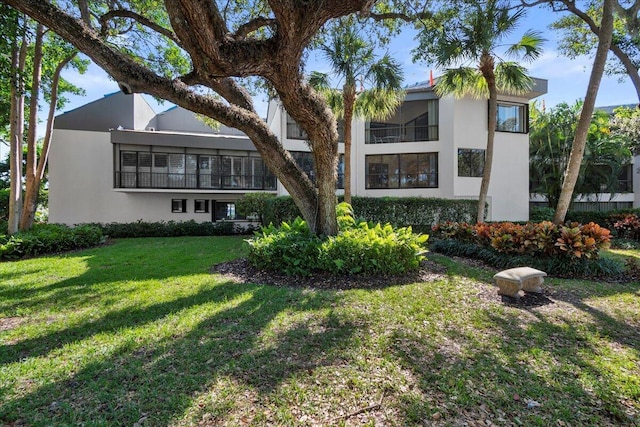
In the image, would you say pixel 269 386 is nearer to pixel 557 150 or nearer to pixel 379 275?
pixel 379 275

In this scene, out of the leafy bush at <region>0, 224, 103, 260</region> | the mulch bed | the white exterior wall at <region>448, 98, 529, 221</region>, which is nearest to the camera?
the mulch bed

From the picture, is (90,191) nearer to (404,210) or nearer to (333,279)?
(404,210)

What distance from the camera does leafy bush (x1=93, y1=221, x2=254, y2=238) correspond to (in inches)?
664

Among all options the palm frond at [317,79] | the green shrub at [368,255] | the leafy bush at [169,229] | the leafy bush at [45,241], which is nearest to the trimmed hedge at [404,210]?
the palm frond at [317,79]

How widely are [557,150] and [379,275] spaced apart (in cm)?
1774

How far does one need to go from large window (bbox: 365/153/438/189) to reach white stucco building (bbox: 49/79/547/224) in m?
0.06

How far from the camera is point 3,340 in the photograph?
3977mm

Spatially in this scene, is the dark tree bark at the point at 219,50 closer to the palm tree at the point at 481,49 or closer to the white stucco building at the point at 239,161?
the palm tree at the point at 481,49

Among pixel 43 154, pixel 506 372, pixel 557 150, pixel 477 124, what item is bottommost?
pixel 506 372

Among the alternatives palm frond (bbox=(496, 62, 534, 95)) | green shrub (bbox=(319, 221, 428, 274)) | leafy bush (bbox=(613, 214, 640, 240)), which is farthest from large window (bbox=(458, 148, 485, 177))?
green shrub (bbox=(319, 221, 428, 274))

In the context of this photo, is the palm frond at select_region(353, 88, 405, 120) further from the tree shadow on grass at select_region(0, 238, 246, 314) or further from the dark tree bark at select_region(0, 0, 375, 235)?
the tree shadow on grass at select_region(0, 238, 246, 314)

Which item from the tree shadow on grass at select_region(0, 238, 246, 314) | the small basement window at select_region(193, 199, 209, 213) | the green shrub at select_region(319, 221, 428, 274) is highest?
the small basement window at select_region(193, 199, 209, 213)

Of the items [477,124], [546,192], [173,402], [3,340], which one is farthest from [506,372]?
[546,192]

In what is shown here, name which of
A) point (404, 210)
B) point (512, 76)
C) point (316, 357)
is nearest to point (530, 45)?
point (512, 76)
